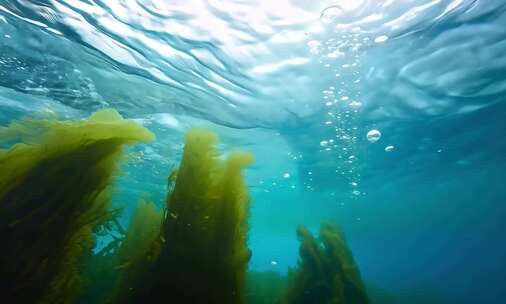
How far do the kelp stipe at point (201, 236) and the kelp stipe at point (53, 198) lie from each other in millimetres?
691

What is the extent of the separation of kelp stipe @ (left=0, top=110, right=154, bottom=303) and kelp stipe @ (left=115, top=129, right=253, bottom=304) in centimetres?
69

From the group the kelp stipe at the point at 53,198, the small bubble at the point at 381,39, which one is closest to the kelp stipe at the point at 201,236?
the kelp stipe at the point at 53,198

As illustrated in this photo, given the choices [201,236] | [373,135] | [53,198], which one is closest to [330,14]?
[201,236]

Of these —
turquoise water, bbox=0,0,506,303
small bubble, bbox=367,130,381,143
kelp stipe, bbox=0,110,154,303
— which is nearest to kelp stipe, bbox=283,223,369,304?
turquoise water, bbox=0,0,506,303

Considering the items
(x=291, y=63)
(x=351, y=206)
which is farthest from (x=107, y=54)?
(x=351, y=206)

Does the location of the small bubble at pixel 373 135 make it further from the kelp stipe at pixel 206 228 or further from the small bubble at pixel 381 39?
the kelp stipe at pixel 206 228

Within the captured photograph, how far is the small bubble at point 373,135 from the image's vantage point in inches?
656

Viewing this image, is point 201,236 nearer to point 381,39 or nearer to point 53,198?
point 53,198

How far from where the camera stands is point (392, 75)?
36.2ft

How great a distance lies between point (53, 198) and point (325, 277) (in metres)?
7.14

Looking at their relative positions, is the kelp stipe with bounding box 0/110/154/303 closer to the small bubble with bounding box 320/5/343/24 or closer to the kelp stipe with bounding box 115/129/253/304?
the kelp stipe with bounding box 115/129/253/304

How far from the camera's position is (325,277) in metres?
8.43

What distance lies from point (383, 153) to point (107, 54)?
17488 mm

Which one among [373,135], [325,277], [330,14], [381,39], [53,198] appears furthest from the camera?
[373,135]
